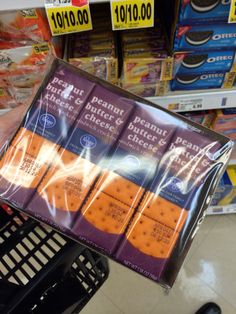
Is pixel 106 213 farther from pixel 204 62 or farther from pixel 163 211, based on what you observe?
pixel 204 62

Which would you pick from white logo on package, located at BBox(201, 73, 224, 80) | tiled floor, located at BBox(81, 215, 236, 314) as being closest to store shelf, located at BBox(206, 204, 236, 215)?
tiled floor, located at BBox(81, 215, 236, 314)

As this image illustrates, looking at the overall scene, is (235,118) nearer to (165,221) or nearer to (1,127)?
(165,221)

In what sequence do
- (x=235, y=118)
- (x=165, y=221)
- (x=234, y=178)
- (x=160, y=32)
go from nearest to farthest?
1. (x=165, y=221)
2. (x=160, y=32)
3. (x=235, y=118)
4. (x=234, y=178)

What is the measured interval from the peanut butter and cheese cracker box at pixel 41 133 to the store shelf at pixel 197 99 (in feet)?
1.37

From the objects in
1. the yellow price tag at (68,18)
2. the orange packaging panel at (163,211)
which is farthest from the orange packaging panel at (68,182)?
the yellow price tag at (68,18)

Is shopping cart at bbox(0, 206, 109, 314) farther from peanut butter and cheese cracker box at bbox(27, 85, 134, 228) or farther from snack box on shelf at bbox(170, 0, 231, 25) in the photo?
snack box on shelf at bbox(170, 0, 231, 25)

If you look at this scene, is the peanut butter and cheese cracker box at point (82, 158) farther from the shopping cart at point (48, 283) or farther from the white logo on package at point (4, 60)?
the white logo on package at point (4, 60)

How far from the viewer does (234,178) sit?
54.2 inches

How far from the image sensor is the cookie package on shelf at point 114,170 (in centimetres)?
53

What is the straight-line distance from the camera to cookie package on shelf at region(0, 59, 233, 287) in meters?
0.53

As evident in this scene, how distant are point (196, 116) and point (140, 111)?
58 cm

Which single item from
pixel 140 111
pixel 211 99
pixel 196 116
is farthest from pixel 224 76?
pixel 140 111

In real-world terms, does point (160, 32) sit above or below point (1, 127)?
above

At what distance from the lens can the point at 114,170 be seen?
55 centimetres
